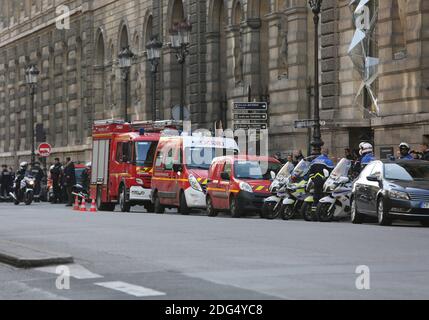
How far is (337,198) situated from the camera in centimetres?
2944

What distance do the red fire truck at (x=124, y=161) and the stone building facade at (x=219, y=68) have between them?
519cm

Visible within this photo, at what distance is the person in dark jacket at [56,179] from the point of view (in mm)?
52581

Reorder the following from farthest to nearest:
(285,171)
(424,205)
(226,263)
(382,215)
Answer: (285,171), (382,215), (424,205), (226,263)

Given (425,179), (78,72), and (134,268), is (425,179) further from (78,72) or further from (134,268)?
(78,72)

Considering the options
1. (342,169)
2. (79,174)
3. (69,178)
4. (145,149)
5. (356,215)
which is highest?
(145,149)

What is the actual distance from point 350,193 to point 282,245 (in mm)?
10473

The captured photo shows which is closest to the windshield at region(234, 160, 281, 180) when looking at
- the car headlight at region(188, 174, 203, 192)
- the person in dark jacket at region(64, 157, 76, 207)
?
the car headlight at region(188, 174, 203, 192)

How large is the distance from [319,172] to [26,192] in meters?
22.4

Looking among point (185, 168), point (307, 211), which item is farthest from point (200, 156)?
point (307, 211)

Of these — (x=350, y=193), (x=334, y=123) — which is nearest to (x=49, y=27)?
(x=334, y=123)

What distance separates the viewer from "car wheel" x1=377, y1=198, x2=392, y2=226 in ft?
85.2

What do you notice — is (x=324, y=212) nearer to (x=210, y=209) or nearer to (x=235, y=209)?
(x=235, y=209)

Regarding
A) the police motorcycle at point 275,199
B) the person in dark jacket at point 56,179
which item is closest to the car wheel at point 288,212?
the police motorcycle at point 275,199

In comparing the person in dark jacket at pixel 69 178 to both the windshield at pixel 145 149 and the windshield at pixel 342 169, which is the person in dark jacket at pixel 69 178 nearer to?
the windshield at pixel 145 149
